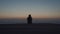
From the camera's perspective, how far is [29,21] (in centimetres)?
1363
